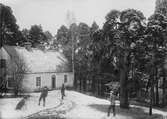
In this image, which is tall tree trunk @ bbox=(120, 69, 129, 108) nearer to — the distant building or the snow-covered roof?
the distant building

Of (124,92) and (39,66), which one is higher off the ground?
(39,66)

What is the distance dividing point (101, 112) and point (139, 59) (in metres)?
5.65

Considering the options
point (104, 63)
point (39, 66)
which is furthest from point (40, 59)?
point (104, 63)

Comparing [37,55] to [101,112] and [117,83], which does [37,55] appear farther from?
[101,112]

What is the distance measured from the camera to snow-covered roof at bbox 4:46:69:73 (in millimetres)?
35281

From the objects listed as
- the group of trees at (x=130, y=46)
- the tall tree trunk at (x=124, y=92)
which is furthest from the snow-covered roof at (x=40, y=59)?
the tall tree trunk at (x=124, y=92)

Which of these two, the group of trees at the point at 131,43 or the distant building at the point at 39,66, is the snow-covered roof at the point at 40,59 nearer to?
the distant building at the point at 39,66

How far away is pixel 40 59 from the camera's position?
124 feet

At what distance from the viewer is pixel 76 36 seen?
145 ft

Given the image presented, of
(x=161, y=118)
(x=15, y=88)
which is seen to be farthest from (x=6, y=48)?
(x=161, y=118)

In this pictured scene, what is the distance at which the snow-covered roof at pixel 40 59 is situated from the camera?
3528cm

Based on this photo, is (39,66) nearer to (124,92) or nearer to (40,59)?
(40,59)

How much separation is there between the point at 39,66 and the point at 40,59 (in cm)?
173

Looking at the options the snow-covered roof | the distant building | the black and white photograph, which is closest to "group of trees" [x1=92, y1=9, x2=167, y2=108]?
the black and white photograph
